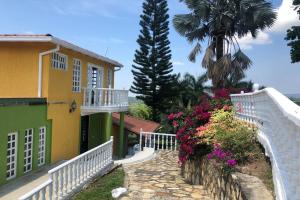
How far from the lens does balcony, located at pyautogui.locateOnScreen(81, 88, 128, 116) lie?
1527cm

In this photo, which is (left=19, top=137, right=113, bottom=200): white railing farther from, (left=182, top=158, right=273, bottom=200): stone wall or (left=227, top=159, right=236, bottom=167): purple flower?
(left=227, top=159, right=236, bottom=167): purple flower

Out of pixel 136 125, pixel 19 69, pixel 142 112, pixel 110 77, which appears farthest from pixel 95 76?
pixel 142 112

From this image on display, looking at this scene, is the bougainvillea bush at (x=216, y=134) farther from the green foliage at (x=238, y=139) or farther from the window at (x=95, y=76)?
the window at (x=95, y=76)

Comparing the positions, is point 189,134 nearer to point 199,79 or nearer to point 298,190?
point 298,190

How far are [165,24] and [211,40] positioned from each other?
34.8 ft

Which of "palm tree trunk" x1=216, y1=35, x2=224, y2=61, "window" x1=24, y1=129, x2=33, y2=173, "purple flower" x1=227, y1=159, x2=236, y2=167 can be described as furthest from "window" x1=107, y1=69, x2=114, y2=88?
"purple flower" x1=227, y1=159, x2=236, y2=167

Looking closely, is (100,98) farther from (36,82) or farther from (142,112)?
(142,112)

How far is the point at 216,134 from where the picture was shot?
7.91 meters

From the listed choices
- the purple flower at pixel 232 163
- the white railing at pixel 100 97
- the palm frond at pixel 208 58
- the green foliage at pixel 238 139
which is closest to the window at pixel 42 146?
the white railing at pixel 100 97

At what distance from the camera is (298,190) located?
2.41 m

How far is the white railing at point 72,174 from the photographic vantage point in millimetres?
6708

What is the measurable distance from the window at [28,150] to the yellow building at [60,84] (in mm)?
1360

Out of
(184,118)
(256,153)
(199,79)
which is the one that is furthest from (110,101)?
(199,79)

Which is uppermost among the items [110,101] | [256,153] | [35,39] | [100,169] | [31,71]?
[35,39]
